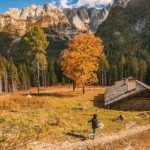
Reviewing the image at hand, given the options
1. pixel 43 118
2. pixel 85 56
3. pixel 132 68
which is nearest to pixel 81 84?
pixel 85 56

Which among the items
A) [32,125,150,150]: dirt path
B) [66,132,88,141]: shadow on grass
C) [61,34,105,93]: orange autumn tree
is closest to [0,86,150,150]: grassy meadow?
[66,132,88,141]: shadow on grass

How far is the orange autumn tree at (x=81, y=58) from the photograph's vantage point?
210ft

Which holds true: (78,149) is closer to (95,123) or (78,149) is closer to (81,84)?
(95,123)

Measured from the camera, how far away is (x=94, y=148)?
30.3 m

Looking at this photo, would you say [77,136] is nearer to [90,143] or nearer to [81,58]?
[90,143]

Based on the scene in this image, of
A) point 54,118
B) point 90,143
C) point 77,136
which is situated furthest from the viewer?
point 54,118

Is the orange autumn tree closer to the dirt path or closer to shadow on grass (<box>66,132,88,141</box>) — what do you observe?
the dirt path

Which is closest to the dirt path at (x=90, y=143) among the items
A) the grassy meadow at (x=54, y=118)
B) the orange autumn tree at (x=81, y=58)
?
the grassy meadow at (x=54, y=118)

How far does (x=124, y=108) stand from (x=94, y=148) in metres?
22.3

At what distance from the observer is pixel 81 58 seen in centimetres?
6425

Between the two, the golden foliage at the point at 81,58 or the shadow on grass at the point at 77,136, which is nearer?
the shadow on grass at the point at 77,136

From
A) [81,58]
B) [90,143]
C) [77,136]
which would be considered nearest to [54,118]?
[77,136]

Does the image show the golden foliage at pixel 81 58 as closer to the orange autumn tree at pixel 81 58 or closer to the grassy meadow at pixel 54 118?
the orange autumn tree at pixel 81 58

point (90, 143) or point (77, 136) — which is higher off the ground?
point (77, 136)
